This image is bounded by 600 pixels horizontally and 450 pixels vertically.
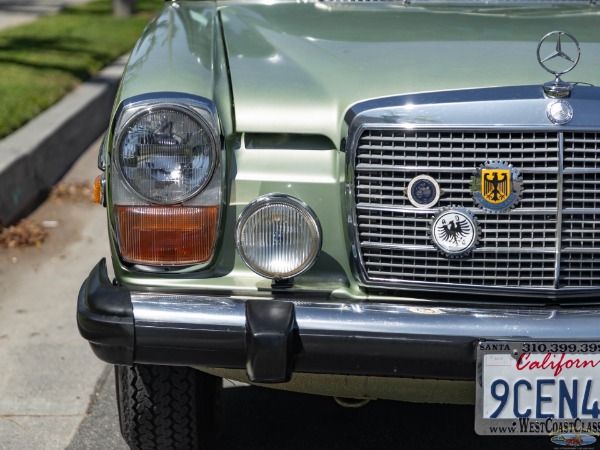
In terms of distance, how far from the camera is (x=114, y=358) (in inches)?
105

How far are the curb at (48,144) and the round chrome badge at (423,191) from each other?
3.19 meters

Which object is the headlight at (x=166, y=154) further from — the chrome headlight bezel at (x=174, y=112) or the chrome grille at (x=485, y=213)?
the chrome grille at (x=485, y=213)

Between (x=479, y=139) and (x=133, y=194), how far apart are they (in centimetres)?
88

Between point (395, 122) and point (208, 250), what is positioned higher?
point (395, 122)

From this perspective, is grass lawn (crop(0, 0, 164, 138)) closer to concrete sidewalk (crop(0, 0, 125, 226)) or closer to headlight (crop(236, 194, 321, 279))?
concrete sidewalk (crop(0, 0, 125, 226))

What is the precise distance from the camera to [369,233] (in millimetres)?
2709

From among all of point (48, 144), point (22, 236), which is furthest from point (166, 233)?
point (48, 144)

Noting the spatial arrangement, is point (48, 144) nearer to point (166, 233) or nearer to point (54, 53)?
point (54, 53)

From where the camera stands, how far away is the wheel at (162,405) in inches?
115

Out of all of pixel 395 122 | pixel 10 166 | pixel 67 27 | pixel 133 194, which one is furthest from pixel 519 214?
pixel 67 27

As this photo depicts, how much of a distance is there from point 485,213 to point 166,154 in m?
0.81

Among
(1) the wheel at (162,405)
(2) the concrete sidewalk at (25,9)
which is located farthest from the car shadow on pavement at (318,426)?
(2) the concrete sidewalk at (25,9)

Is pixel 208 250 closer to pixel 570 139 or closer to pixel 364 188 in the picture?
pixel 364 188

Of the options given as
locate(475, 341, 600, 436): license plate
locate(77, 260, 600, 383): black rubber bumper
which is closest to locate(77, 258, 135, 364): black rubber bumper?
locate(77, 260, 600, 383): black rubber bumper
